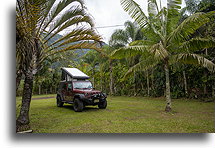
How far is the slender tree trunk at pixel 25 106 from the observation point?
323cm

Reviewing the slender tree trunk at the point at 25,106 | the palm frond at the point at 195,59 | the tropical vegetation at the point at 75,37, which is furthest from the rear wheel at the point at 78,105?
the palm frond at the point at 195,59

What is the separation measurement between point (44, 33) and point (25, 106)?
69.4 inches

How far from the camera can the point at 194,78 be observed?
380 inches

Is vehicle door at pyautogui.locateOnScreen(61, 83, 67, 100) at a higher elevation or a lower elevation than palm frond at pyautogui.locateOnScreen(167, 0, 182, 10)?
lower

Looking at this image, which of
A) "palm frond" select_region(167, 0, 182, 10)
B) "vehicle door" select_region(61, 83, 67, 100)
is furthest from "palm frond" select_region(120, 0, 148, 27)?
"vehicle door" select_region(61, 83, 67, 100)

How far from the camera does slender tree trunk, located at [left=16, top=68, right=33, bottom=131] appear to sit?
3232 mm

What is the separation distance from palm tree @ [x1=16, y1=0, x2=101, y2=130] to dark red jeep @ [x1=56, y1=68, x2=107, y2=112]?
2137mm

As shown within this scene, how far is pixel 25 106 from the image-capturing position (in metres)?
3.31

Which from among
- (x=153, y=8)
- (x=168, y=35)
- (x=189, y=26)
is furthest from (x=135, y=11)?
(x=189, y=26)

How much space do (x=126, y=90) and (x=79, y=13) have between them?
11.1 m

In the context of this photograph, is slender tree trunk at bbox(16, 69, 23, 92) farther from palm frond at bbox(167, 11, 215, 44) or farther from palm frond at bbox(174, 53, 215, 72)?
palm frond at bbox(174, 53, 215, 72)

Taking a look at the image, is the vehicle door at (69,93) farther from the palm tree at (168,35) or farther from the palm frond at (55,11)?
the palm frond at (55,11)

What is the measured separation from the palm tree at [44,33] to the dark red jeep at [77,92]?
2137 mm

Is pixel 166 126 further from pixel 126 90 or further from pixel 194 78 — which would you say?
pixel 126 90
